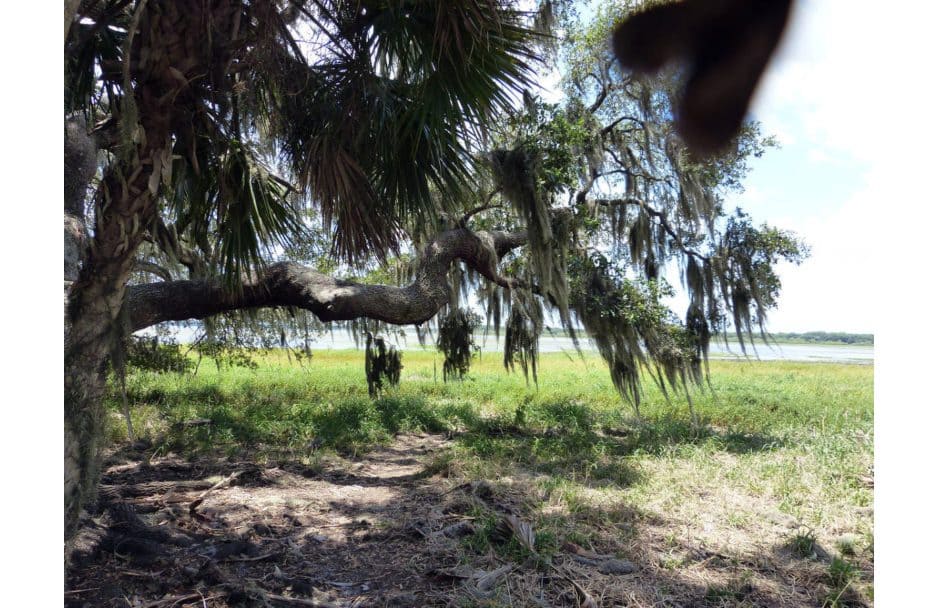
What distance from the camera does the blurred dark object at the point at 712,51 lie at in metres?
2.61

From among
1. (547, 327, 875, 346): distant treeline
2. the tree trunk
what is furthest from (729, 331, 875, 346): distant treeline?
the tree trunk

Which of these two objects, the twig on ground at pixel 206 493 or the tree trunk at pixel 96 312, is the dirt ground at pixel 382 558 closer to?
the twig on ground at pixel 206 493

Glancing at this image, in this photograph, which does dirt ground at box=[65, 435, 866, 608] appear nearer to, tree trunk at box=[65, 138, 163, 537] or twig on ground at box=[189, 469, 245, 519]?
twig on ground at box=[189, 469, 245, 519]

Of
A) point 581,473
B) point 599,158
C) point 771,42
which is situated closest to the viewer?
point 771,42

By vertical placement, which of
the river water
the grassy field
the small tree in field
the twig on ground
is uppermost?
the small tree in field

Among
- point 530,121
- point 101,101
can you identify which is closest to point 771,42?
point 530,121

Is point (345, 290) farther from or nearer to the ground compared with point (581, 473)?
farther from the ground

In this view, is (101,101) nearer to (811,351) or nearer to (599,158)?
(599,158)

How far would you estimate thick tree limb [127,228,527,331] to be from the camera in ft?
13.8

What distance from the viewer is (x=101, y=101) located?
341cm

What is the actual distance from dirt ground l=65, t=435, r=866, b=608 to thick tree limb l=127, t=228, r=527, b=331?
132 centimetres

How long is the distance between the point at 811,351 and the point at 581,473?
8.17 ft

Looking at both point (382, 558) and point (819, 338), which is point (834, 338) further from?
point (382, 558)

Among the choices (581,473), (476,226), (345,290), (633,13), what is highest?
(633,13)
